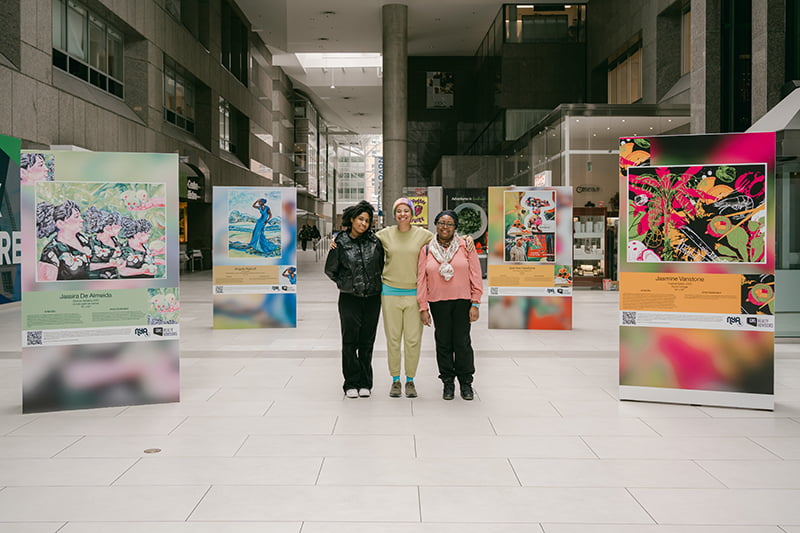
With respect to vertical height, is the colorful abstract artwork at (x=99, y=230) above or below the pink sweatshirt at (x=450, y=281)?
above

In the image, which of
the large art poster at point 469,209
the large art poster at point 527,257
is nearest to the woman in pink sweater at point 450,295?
the large art poster at point 527,257

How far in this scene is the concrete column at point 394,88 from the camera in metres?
31.6

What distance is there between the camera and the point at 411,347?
261 inches

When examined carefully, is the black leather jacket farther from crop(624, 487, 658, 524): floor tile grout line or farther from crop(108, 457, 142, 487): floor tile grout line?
crop(624, 487, 658, 524): floor tile grout line

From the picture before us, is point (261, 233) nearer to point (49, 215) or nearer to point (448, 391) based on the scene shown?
point (49, 215)

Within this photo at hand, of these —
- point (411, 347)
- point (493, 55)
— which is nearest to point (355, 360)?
point (411, 347)

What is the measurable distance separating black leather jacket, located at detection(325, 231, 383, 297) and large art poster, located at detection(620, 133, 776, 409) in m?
2.31

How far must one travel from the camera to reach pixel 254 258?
11836mm

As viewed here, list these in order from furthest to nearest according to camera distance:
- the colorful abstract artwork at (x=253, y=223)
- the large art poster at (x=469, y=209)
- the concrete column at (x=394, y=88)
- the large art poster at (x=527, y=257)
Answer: the concrete column at (x=394, y=88), the large art poster at (x=469, y=209), the large art poster at (x=527, y=257), the colorful abstract artwork at (x=253, y=223)

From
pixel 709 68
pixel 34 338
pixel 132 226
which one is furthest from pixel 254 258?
pixel 709 68

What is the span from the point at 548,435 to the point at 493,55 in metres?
30.0

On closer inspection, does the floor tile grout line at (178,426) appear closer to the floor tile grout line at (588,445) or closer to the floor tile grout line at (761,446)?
the floor tile grout line at (588,445)

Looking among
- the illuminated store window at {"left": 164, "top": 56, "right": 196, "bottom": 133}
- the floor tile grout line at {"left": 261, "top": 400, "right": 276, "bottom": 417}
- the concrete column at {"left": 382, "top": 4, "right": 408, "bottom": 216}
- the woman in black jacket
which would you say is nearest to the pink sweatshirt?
the woman in black jacket

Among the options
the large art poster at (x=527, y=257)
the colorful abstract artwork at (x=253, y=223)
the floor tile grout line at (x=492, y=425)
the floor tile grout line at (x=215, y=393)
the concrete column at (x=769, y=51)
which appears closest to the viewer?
the floor tile grout line at (x=492, y=425)
